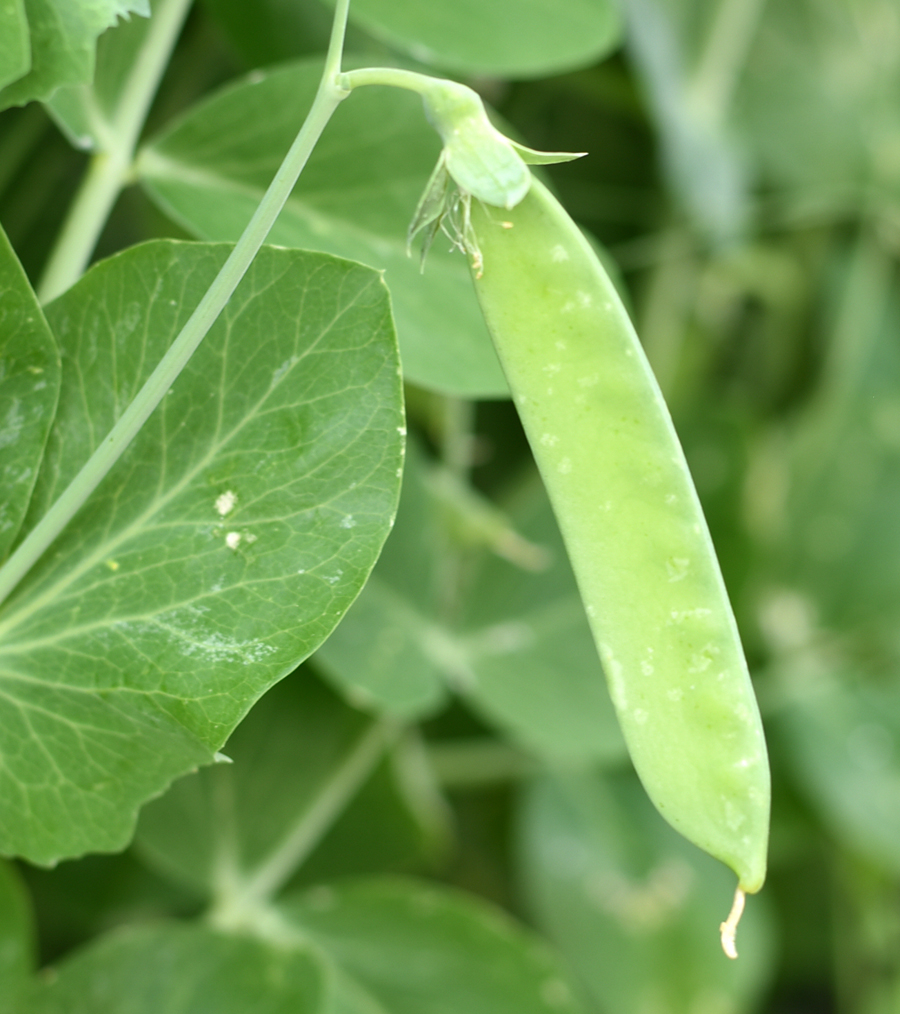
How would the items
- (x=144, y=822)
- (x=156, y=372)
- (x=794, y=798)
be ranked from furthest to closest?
(x=794, y=798) → (x=144, y=822) → (x=156, y=372)

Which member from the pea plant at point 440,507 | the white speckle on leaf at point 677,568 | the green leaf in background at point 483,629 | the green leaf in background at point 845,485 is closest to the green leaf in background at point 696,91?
the pea plant at point 440,507

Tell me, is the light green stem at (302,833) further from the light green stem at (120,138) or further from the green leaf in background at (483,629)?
the light green stem at (120,138)

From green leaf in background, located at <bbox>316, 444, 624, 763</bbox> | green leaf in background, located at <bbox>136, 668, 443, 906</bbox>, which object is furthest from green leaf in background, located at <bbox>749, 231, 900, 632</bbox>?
green leaf in background, located at <bbox>136, 668, 443, 906</bbox>

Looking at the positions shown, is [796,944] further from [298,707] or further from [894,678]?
[298,707]

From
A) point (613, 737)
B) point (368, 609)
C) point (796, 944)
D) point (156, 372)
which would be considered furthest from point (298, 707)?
point (796, 944)

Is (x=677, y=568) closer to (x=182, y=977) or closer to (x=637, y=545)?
(x=637, y=545)

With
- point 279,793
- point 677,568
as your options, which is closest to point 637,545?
point 677,568
